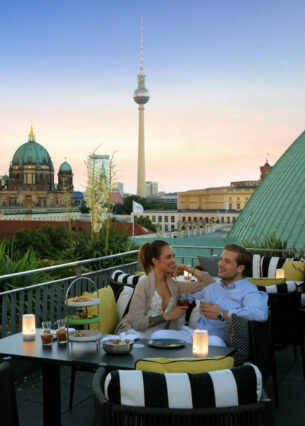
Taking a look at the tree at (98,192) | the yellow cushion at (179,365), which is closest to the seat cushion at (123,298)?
the yellow cushion at (179,365)

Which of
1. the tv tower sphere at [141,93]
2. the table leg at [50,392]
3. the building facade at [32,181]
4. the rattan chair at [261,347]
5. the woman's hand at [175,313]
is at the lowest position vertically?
the table leg at [50,392]

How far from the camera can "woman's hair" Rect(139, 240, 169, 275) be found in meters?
4.89

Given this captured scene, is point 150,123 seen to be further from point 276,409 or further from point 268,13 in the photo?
point 276,409

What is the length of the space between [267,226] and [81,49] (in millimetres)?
33113

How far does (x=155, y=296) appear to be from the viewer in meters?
4.80

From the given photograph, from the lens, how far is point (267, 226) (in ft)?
68.3

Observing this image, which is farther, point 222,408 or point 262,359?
point 262,359

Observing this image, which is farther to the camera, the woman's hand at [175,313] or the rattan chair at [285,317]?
the rattan chair at [285,317]

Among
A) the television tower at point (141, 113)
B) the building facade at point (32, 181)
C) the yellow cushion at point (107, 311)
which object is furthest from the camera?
the building facade at point (32, 181)

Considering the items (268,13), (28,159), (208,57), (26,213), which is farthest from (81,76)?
(28,159)

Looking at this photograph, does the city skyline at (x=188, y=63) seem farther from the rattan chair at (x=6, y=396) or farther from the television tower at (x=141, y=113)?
the television tower at (x=141, y=113)

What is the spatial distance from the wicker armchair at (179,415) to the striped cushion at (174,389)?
0.02m

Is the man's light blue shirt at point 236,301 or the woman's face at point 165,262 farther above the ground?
the woman's face at point 165,262

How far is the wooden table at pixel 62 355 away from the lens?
12.2 feet
